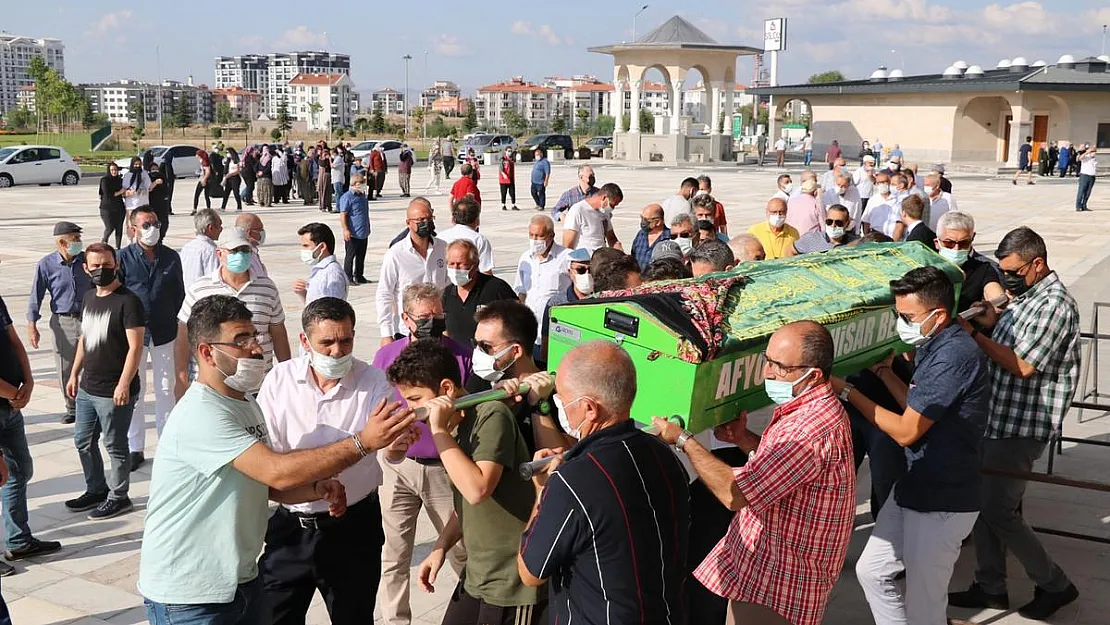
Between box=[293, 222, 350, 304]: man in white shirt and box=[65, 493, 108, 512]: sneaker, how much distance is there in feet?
6.63

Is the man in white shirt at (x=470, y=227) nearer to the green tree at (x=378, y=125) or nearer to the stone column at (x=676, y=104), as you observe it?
the stone column at (x=676, y=104)

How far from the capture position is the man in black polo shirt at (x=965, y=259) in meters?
6.58

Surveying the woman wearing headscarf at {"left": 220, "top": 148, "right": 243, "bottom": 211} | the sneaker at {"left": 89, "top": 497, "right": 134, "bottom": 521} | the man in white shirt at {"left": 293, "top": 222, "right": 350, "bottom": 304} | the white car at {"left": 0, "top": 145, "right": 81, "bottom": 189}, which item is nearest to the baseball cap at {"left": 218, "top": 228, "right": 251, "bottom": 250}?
the man in white shirt at {"left": 293, "top": 222, "right": 350, "bottom": 304}

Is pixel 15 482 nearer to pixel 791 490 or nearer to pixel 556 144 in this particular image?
pixel 791 490

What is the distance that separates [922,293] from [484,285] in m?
3.11

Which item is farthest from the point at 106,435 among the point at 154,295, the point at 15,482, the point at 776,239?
the point at 776,239

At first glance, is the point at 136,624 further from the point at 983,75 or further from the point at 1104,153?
the point at 983,75

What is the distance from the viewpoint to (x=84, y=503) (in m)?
7.08

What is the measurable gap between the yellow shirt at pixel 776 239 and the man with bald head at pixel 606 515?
6.72 metres

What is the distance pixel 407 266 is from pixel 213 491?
4615mm

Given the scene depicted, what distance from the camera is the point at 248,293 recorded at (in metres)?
6.85

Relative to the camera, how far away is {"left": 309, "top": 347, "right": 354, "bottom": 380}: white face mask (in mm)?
4305

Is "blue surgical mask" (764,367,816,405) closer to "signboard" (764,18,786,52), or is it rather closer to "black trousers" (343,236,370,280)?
"black trousers" (343,236,370,280)

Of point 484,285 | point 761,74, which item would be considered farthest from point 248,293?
point 761,74
